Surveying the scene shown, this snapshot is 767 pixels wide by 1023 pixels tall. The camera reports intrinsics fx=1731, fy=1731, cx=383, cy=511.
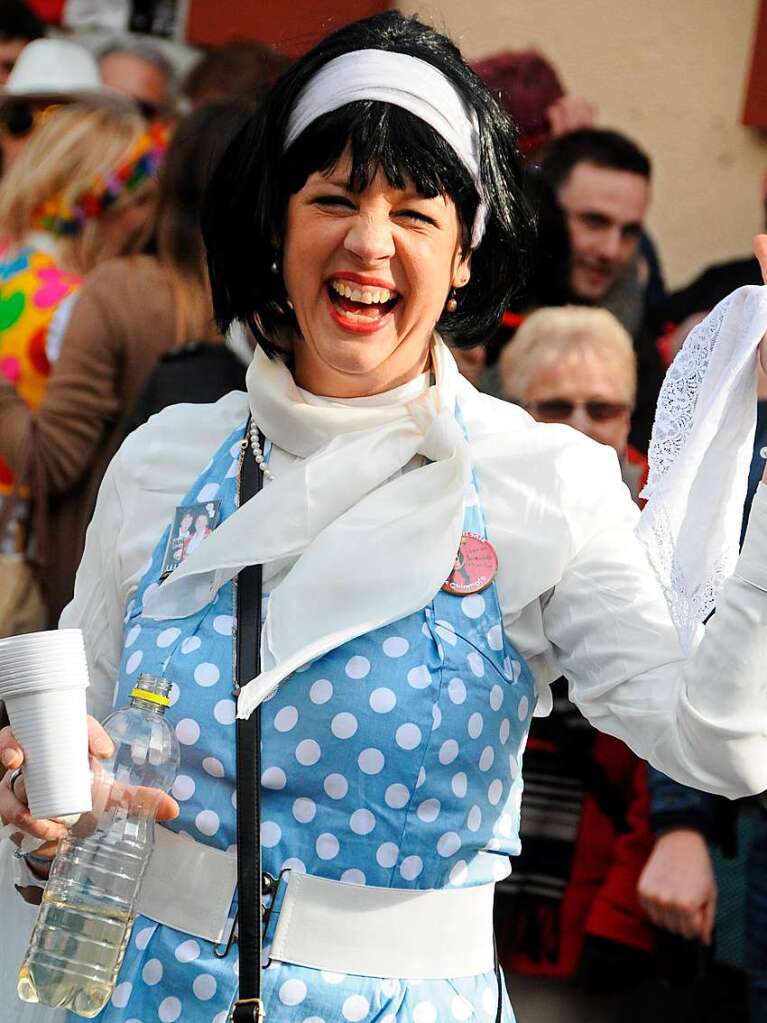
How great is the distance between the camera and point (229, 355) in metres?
4.04

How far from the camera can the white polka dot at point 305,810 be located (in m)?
2.28

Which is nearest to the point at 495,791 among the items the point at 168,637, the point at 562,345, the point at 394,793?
the point at 394,793

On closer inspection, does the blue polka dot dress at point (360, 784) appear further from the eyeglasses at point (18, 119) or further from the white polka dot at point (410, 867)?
the eyeglasses at point (18, 119)

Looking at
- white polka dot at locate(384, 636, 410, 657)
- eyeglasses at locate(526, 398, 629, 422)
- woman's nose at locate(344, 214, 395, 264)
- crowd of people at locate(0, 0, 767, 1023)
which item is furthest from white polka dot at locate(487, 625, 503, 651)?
eyeglasses at locate(526, 398, 629, 422)

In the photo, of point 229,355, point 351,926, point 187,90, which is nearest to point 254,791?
point 351,926

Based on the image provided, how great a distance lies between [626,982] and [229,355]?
67.3 inches

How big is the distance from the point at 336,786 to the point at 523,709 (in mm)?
295

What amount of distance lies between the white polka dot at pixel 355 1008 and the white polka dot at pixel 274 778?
0.29 meters

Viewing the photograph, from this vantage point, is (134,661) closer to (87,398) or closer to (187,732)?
(187,732)

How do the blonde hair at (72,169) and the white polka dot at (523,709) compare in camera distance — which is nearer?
the white polka dot at (523,709)

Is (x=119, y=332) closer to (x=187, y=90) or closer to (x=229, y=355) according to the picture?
(x=229, y=355)

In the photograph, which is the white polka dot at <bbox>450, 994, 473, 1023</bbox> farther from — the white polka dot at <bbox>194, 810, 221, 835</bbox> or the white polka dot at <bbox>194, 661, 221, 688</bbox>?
the white polka dot at <bbox>194, 661, 221, 688</bbox>

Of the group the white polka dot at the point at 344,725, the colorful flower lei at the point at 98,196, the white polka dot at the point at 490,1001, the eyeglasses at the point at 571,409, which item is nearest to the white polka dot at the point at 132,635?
the white polka dot at the point at 344,725

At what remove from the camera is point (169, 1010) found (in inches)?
90.1
